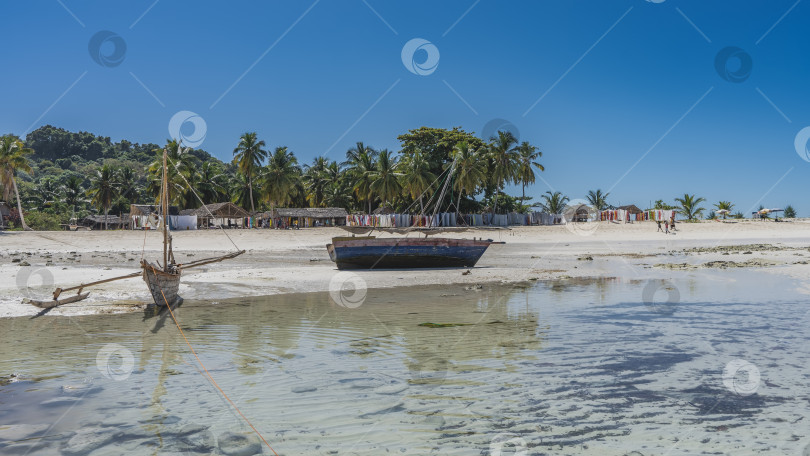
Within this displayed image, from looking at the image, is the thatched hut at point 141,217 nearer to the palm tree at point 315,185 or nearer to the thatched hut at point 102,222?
the thatched hut at point 102,222

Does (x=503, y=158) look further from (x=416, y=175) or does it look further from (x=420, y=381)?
(x=420, y=381)

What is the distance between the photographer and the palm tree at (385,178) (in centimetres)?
6206

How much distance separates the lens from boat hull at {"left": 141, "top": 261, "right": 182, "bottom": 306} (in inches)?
488

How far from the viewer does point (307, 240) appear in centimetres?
4422

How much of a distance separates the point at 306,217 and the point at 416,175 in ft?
55.5

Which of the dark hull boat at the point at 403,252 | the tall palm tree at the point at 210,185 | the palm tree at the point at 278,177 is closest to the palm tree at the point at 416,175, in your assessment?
the palm tree at the point at 278,177

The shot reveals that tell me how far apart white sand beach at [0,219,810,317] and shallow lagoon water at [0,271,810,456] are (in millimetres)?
4679

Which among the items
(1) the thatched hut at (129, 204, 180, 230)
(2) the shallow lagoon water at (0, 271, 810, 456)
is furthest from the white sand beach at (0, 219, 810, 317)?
(1) the thatched hut at (129, 204, 180, 230)

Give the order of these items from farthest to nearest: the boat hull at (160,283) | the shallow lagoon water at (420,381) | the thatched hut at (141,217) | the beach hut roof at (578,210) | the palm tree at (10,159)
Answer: the beach hut roof at (578,210), the thatched hut at (141,217), the palm tree at (10,159), the boat hull at (160,283), the shallow lagoon water at (420,381)

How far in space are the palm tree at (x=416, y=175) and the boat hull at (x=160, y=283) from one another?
4550 cm

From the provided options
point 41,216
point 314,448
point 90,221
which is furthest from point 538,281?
point 90,221

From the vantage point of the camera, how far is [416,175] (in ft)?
191

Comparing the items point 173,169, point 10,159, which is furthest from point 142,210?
point 10,159

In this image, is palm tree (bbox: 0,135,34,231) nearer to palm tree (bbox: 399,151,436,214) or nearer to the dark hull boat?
palm tree (bbox: 399,151,436,214)
